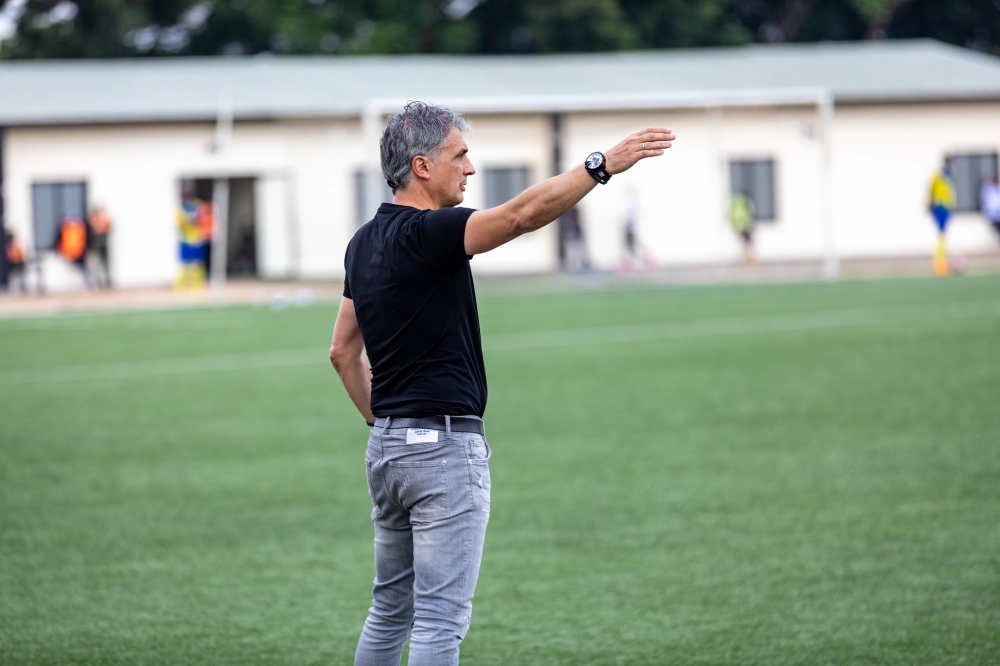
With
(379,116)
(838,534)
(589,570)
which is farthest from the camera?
(379,116)

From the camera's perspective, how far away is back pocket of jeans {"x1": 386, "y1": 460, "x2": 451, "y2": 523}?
145 inches

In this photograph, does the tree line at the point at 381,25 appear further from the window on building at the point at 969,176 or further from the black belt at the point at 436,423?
the black belt at the point at 436,423

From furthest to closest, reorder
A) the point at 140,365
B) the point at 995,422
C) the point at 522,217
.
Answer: the point at 140,365 < the point at 995,422 < the point at 522,217

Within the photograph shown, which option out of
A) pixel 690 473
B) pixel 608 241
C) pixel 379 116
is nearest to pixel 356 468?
pixel 690 473

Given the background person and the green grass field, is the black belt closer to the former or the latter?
the green grass field

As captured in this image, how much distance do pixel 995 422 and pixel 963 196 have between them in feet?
88.9

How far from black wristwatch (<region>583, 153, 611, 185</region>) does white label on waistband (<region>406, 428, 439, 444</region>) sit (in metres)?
0.84

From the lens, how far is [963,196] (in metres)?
35.4

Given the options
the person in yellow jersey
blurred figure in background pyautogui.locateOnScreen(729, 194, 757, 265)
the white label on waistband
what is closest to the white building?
blurred figure in background pyautogui.locateOnScreen(729, 194, 757, 265)

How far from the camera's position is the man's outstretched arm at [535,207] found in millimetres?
3395

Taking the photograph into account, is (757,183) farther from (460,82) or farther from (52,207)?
(52,207)

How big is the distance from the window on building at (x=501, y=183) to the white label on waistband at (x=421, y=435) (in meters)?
29.9

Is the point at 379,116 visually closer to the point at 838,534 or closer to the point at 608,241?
the point at 608,241

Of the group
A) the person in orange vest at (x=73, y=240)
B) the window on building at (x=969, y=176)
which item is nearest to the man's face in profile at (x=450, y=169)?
the person in orange vest at (x=73, y=240)
